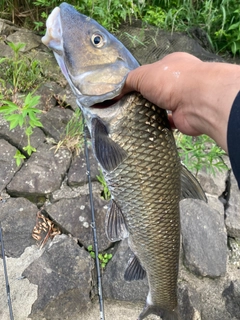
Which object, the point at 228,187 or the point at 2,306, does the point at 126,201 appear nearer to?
the point at 2,306

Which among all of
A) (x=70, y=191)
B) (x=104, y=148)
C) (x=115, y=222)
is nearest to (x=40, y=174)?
(x=70, y=191)

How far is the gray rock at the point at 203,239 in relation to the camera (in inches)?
93.3

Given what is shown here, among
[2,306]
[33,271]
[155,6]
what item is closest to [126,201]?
[33,271]

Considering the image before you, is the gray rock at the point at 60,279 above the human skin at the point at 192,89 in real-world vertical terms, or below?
below

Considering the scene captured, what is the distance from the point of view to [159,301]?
1823mm

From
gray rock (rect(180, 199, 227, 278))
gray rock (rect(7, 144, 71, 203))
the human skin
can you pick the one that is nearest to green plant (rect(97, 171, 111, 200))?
gray rock (rect(7, 144, 71, 203))

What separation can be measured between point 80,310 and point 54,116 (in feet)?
4.90

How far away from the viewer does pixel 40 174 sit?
2.59 m

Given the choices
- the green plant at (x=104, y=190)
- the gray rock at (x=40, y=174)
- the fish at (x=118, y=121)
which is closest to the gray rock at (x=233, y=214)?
the green plant at (x=104, y=190)

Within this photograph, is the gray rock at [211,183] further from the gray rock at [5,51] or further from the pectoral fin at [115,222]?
the gray rock at [5,51]

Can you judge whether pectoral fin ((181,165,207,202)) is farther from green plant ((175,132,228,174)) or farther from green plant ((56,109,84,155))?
green plant ((56,109,84,155))

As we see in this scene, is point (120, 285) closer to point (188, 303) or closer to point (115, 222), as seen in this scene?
point (188, 303)

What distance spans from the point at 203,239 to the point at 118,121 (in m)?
1.31

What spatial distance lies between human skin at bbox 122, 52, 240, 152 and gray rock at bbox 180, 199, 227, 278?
119 cm
